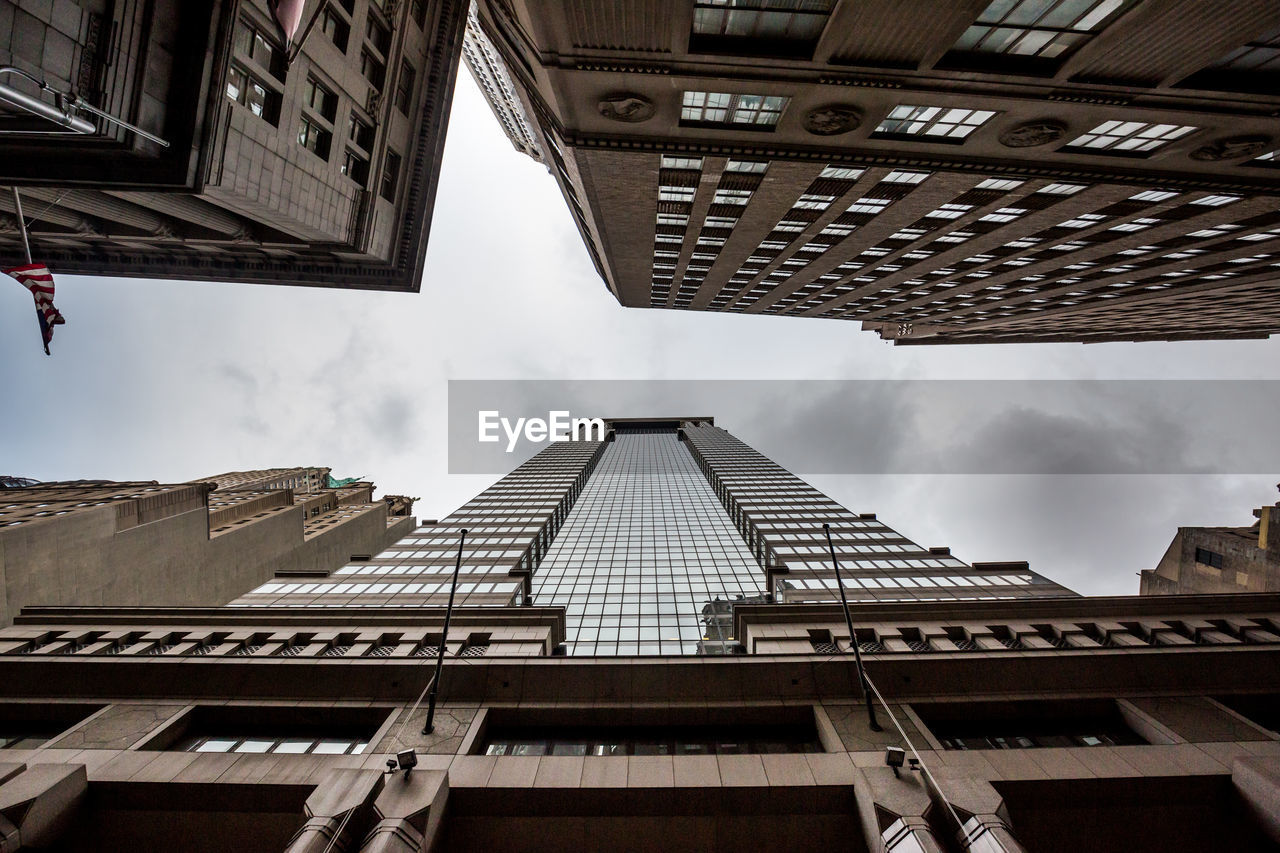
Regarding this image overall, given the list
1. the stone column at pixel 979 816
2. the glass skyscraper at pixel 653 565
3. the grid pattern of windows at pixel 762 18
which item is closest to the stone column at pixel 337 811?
the glass skyscraper at pixel 653 565

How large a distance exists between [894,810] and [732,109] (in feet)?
63.3

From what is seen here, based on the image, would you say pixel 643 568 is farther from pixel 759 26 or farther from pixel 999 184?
pixel 759 26

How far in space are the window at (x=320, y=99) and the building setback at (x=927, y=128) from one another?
28.8 feet

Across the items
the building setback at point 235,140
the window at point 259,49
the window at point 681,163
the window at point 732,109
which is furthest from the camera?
the window at point 681,163

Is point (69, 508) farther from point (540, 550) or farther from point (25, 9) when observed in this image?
point (25, 9)

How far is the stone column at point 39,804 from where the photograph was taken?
11906 millimetres

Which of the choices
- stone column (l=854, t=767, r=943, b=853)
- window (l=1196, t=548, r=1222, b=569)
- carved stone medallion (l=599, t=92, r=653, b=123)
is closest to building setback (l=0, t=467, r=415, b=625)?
carved stone medallion (l=599, t=92, r=653, b=123)

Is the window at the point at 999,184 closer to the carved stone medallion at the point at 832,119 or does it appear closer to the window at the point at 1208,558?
the carved stone medallion at the point at 832,119

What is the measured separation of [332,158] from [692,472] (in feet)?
294

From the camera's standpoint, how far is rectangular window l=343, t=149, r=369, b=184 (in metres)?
29.6

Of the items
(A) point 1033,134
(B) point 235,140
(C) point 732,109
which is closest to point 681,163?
(C) point 732,109

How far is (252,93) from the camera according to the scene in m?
20.9

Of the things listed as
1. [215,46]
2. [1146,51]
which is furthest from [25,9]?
[1146,51]

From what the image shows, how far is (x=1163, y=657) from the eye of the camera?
1870 cm
